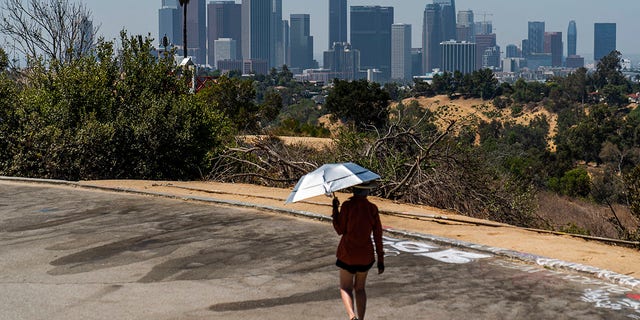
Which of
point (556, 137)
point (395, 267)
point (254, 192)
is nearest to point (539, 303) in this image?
point (395, 267)

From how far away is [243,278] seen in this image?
9539 millimetres

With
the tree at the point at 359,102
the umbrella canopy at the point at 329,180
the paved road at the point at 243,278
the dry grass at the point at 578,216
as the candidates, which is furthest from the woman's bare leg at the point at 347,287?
the tree at the point at 359,102

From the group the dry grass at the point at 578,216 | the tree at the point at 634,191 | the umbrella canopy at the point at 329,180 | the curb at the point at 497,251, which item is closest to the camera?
the umbrella canopy at the point at 329,180

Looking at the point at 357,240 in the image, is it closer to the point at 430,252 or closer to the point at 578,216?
the point at 430,252

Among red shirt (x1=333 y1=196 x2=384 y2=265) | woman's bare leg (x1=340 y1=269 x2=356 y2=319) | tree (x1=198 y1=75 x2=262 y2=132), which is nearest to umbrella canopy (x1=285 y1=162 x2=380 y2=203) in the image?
red shirt (x1=333 y1=196 x2=384 y2=265)

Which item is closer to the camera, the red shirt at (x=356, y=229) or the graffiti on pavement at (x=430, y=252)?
the red shirt at (x=356, y=229)

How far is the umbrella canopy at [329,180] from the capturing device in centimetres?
666

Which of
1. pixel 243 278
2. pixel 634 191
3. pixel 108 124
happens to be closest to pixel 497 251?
pixel 243 278

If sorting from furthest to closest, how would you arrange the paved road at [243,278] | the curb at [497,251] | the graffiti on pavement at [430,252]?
the graffiti on pavement at [430,252] → the curb at [497,251] → the paved road at [243,278]

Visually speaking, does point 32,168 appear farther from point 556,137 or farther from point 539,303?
point 556,137

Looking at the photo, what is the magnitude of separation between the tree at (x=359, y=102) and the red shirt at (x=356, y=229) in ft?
158

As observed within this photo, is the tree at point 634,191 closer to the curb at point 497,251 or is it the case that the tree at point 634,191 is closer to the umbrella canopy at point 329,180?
the curb at point 497,251

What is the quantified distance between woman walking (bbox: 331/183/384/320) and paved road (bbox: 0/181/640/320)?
816mm

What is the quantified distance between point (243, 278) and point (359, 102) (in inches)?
1903
